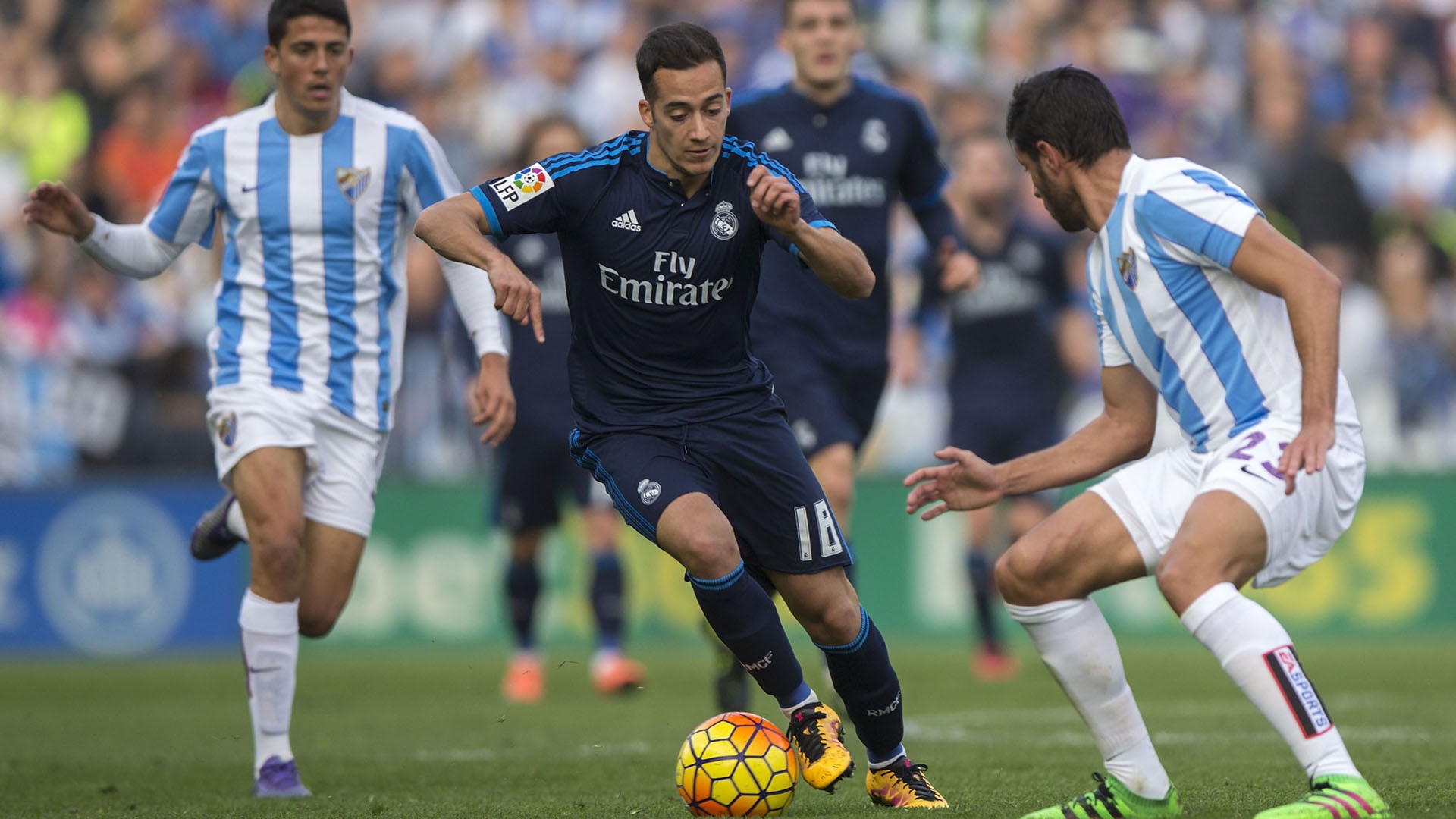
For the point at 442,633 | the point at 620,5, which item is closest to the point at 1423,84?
the point at 620,5

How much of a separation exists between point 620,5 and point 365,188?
1167cm

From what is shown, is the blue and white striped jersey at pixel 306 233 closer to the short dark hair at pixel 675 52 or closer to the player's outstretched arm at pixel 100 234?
the player's outstretched arm at pixel 100 234

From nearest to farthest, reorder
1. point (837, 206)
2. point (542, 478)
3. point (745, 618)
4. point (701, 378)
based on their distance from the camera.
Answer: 1. point (745, 618)
2. point (701, 378)
3. point (837, 206)
4. point (542, 478)

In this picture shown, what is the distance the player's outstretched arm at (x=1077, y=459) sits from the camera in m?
5.27

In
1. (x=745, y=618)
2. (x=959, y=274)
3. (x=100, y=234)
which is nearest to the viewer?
(x=745, y=618)

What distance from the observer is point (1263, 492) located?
4.63 meters

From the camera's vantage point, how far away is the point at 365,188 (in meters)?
6.79

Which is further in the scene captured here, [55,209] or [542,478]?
[542,478]

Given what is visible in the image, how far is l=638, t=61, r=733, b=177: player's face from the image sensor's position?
17.7 feet

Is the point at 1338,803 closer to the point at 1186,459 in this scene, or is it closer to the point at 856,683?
the point at 1186,459

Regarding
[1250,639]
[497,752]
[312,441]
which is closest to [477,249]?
[312,441]

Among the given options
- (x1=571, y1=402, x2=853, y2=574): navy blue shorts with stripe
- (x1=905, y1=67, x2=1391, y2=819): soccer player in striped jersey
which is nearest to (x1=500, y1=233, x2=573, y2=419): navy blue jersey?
(x1=571, y1=402, x2=853, y2=574): navy blue shorts with stripe

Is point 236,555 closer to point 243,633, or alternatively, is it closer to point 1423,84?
point 243,633

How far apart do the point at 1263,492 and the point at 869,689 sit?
150cm
